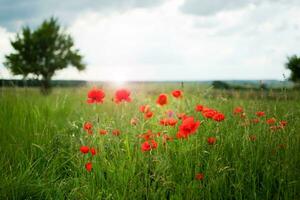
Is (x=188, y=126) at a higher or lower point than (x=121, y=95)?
lower

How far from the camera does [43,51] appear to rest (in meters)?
27.6

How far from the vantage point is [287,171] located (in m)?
3.00

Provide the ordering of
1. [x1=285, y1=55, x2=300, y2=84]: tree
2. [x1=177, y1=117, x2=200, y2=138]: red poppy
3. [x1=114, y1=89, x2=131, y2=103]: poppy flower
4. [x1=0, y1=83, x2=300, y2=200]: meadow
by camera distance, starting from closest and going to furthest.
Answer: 1. [x1=177, y1=117, x2=200, y2=138]: red poppy
2. [x1=0, y1=83, x2=300, y2=200]: meadow
3. [x1=114, y1=89, x2=131, y2=103]: poppy flower
4. [x1=285, y1=55, x2=300, y2=84]: tree

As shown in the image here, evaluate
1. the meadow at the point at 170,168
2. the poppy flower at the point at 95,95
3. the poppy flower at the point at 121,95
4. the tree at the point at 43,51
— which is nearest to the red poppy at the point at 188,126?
the meadow at the point at 170,168

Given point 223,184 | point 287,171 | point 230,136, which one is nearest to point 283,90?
point 230,136

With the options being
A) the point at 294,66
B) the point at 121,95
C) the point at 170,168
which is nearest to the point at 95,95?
the point at 121,95

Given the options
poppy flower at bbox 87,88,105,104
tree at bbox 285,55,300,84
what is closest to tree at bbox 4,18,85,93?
tree at bbox 285,55,300,84

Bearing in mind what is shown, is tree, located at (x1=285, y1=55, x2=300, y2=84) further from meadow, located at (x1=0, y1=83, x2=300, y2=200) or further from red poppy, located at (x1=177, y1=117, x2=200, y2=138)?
red poppy, located at (x1=177, y1=117, x2=200, y2=138)

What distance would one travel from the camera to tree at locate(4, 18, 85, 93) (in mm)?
26962

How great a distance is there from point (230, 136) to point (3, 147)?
2.49 metres

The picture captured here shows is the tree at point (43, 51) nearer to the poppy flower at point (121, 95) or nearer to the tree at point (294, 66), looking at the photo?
the tree at point (294, 66)

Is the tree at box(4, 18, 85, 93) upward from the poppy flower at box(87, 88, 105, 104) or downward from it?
upward

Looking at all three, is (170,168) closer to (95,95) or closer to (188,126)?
(188,126)

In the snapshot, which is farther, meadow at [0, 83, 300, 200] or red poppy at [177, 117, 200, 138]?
meadow at [0, 83, 300, 200]
